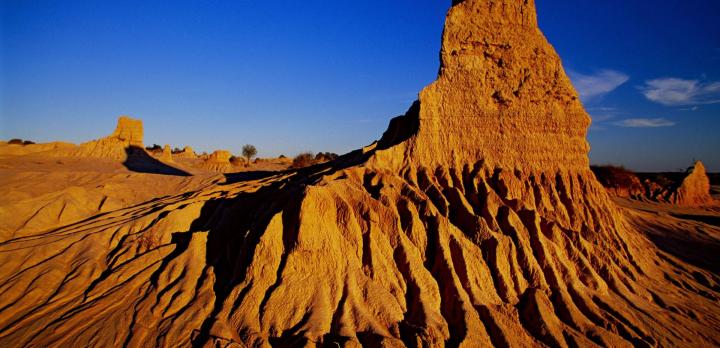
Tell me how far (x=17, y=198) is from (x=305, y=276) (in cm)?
1916

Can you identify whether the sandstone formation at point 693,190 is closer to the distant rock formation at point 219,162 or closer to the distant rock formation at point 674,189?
the distant rock formation at point 674,189

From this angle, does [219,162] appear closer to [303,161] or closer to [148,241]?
[303,161]

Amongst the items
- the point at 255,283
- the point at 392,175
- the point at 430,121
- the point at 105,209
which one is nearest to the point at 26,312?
the point at 255,283

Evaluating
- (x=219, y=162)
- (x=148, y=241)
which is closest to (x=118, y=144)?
(x=219, y=162)

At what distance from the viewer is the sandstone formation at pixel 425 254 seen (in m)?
10.5

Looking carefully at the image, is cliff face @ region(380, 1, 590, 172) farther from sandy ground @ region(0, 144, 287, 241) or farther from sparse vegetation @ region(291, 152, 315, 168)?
sparse vegetation @ region(291, 152, 315, 168)

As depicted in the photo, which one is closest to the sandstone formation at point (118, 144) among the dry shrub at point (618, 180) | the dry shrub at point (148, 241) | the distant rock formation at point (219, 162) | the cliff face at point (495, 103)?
the distant rock formation at point (219, 162)

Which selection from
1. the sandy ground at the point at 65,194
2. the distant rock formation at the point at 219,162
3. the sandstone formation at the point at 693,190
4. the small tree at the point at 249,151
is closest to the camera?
the sandy ground at the point at 65,194

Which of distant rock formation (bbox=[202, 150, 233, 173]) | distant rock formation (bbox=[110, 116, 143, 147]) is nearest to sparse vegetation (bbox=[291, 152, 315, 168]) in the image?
distant rock formation (bbox=[202, 150, 233, 173])

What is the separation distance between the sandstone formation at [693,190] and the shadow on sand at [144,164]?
4636cm

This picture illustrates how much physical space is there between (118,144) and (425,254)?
4400 centimetres

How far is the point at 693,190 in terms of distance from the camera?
38.0 m

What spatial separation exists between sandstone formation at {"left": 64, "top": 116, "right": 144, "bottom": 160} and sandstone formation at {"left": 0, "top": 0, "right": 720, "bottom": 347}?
30608 mm

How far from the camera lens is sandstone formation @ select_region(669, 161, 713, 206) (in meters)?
36.7
